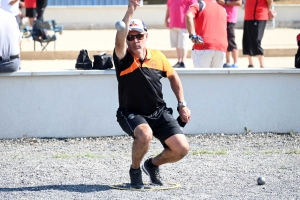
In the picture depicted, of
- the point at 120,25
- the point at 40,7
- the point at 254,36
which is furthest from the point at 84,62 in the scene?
the point at 40,7

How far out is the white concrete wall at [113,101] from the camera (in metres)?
10.3

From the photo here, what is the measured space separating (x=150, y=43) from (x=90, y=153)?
948 centimetres

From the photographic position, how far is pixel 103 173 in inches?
326

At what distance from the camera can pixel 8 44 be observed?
10453 mm

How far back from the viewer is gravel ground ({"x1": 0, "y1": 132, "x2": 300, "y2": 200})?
7.34 metres

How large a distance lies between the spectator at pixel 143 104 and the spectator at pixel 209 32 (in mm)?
3639

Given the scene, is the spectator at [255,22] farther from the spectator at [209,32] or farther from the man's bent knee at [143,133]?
the man's bent knee at [143,133]

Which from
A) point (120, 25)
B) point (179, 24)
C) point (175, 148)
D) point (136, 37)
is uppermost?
point (120, 25)

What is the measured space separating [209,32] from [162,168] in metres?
3.35

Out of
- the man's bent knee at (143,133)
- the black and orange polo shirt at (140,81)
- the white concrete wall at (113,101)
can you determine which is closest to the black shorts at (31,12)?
the white concrete wall at (113,101)

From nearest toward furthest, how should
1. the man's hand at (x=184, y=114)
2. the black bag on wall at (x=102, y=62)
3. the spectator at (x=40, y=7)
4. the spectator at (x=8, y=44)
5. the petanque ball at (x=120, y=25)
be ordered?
the petanque ball at (x=120, y=25), the man's hand at (x=184, y=114), the spectator at (x=8, y=44), the black bag on wall at (x=102, y=62), the spectator at (x=40, y=7)

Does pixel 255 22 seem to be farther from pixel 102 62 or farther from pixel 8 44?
pixel 8 44

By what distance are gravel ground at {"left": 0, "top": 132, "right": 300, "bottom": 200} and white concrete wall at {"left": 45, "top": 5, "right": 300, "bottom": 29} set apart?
42.8ft

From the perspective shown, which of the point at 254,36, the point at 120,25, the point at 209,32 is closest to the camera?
the point at 120,25
